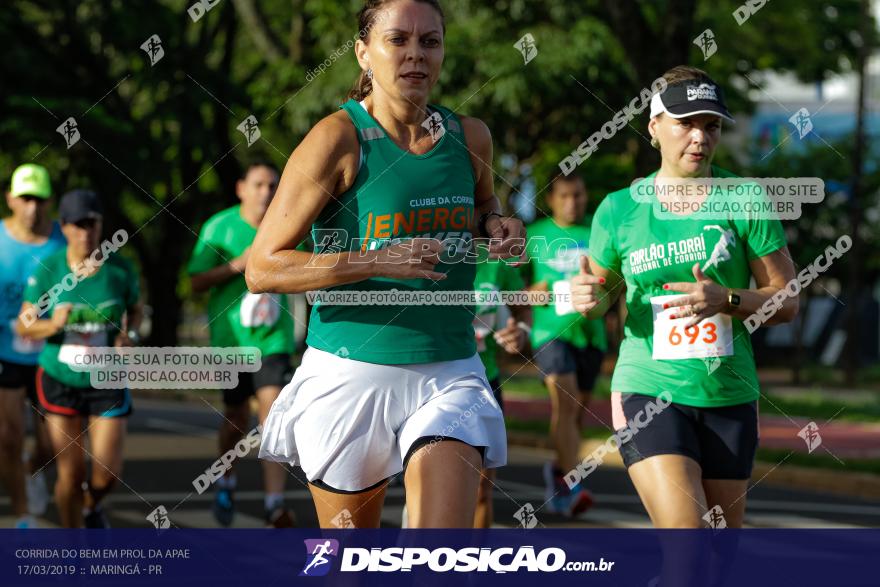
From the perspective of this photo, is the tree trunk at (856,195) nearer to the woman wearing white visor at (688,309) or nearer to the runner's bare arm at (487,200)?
the woman wearing white visor at (688,309)

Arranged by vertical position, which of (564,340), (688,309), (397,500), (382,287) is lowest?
(382,287)

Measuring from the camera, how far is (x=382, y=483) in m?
4.14

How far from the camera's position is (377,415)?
4.04 metres

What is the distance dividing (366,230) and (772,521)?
6.14 m

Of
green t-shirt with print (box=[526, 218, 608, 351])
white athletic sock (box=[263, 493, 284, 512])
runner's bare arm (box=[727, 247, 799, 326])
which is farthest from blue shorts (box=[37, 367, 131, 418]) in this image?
runner's bare arm (box=[727, 247, 799, 326])

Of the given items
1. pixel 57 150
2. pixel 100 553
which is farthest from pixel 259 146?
pixel 100 553

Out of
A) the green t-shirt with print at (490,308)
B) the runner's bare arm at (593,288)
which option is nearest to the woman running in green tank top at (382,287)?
the runner's bare arm at (593,288)

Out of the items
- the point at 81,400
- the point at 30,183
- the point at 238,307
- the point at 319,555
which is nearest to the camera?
the point at 319,555

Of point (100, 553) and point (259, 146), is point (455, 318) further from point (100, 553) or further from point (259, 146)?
point (259, 146)

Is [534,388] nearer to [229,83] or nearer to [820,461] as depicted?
[229,83]

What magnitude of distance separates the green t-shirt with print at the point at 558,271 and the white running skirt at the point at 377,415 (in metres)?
5.24

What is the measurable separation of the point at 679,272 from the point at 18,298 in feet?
14.8

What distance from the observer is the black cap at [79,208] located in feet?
25.1

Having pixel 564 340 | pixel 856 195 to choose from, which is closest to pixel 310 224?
pixel 564 340
